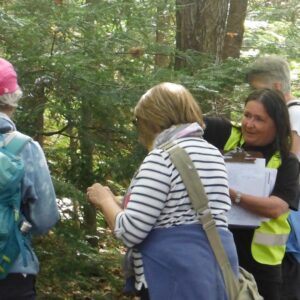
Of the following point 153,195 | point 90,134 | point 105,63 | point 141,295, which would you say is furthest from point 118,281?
point 153,195

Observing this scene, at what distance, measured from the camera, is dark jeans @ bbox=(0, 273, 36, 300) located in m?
2.91

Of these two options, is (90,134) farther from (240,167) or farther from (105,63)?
(240,167)

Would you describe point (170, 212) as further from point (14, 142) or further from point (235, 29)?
point (235, 29)

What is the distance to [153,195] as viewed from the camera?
2.63 metres

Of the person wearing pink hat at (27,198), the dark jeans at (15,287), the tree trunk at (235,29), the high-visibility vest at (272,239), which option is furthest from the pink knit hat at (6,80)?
the tree trunk at (235,29)

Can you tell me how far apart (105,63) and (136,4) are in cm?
94

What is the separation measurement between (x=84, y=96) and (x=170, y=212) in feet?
→ 6.03

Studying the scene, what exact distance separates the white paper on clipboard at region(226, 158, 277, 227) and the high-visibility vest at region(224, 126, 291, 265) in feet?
0.38

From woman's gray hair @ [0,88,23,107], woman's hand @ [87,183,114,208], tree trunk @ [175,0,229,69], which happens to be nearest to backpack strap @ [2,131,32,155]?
woman's gray hair @ [0,88,23,107]

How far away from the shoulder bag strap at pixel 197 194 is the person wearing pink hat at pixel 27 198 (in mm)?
649

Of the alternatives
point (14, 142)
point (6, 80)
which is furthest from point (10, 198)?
point (6, 80)

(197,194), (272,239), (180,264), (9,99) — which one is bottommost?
(272,239)

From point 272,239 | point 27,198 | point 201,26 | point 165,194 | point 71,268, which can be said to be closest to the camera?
point 165,194

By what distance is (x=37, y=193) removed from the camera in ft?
9.56
